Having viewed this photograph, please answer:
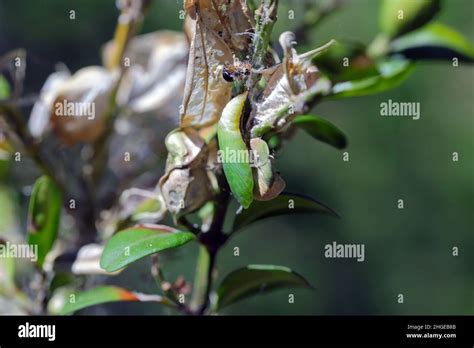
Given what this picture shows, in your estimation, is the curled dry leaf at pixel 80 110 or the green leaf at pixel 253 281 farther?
the curled dry leaf at pixel 80 110

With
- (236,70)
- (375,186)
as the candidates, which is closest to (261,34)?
(236,70)

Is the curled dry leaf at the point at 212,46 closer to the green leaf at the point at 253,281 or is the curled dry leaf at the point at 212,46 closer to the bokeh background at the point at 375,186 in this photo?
the green leaf at the point at 253,281

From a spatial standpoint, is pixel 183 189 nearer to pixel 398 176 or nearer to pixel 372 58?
pixel 372 58

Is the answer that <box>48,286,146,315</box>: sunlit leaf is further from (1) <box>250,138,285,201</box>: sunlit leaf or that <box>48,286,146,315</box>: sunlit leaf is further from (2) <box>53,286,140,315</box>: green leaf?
(1) <box>250,138,285,201</box>: sunlit leaf

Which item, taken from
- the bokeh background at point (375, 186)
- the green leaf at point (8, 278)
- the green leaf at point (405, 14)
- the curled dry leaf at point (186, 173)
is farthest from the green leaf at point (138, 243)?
the bokeh background at point (375, 186)

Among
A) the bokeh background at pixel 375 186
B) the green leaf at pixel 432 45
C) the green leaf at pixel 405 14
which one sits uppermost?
the green leaf at pixel 405 14

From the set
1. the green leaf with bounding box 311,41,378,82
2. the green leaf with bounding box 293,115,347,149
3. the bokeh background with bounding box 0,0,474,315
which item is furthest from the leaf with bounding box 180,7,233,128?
the bokeh background with bounding box 0,0,474,315

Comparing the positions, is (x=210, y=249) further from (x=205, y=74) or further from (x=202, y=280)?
(x=205, y=74)
